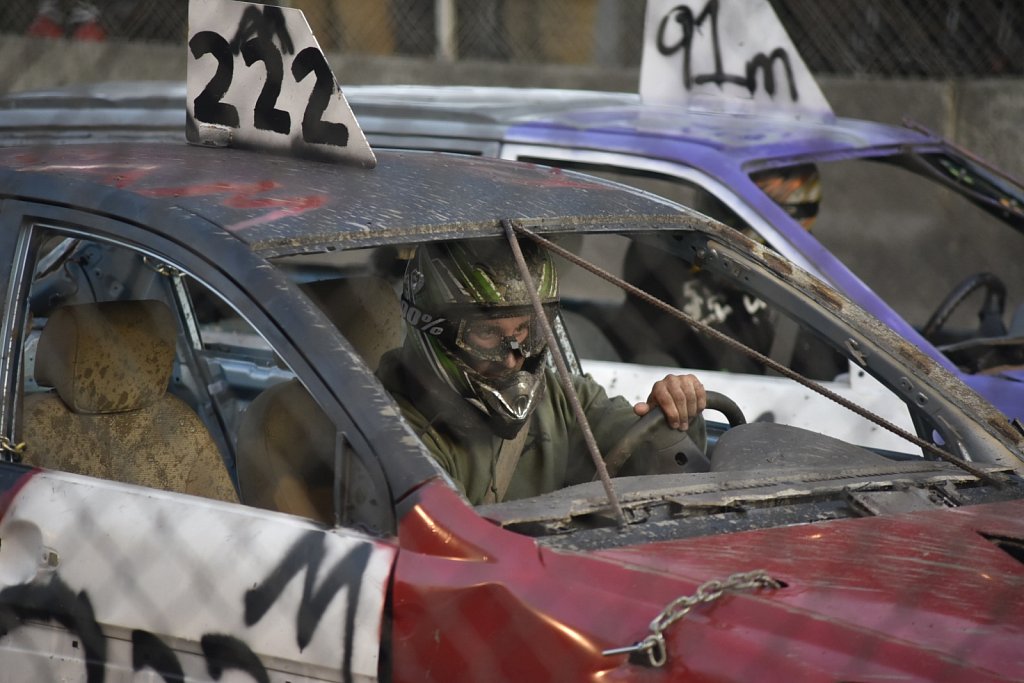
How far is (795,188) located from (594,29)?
4.46 metres

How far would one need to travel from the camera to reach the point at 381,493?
2.10m

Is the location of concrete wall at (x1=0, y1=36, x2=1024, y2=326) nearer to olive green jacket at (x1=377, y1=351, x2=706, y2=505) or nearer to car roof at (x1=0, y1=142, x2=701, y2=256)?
olive green jacket at (x1=377, y1=351, x2=706, y2=505)

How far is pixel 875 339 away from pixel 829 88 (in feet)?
19.1

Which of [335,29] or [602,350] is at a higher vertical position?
[335,29]

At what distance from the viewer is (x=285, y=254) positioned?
7.66 ft

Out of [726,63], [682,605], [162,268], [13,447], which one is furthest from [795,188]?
[682,605]

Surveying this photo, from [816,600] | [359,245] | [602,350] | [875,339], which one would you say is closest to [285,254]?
[359,245]

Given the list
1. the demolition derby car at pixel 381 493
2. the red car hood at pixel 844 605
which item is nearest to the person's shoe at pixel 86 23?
the demolition derby car at pixel 381 493

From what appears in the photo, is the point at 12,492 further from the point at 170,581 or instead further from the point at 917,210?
the point at 917,210

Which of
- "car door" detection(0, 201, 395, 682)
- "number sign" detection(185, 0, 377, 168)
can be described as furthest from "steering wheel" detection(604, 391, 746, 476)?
"car door" detection(0, 201, 395, 682)

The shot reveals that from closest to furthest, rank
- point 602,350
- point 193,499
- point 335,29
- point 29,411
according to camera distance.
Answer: point 193,499 < point 29,411 < point 602,350 < point 335,29

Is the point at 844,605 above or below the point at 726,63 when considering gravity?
below

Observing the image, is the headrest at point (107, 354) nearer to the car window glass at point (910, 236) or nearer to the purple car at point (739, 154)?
the purple car at point (739, 154)

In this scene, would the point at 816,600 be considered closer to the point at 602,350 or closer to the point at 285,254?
the point at 285,254
